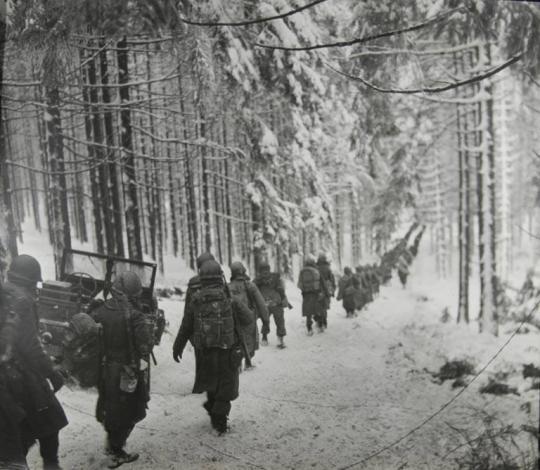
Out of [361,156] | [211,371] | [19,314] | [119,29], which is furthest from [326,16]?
[19,314]

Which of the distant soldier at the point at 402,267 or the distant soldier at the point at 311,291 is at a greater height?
the distant soldier at the point at 311,291

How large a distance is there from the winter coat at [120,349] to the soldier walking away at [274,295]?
6322mm

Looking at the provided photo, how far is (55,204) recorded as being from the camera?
902 cm

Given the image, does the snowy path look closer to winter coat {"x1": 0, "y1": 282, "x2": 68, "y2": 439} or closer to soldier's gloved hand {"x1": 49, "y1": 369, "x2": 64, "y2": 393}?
winter coat {"x1": 0, "y1": 282, "x2": 68, "y2": 439}

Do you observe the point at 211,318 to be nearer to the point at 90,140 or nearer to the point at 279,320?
the point at 279,320

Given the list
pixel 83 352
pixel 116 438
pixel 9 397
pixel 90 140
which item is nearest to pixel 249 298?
pixel 83 352

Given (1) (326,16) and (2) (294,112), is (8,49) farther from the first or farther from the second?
(2) (294,112)

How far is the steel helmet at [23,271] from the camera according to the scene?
435 cm

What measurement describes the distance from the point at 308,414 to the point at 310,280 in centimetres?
614

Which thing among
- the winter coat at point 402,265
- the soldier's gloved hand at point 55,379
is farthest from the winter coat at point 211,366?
the winter coat at point 402,265

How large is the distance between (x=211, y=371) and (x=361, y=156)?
6.03 m

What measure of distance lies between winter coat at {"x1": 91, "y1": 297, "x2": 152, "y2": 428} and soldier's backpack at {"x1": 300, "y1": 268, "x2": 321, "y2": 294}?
26.3 feet

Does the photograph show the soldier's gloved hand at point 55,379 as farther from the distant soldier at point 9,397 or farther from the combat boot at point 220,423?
the combat boot at point 220,423

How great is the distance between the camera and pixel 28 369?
4266 mm
